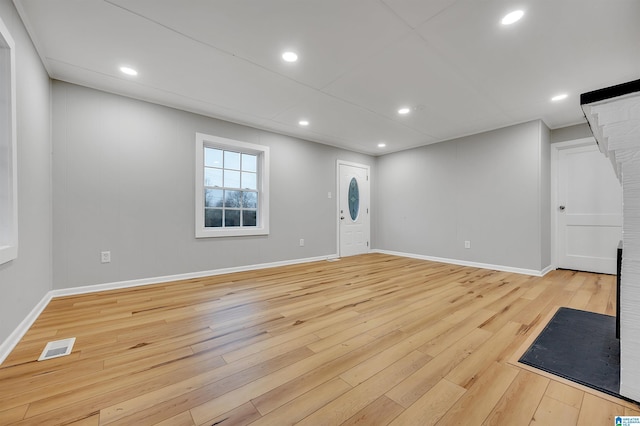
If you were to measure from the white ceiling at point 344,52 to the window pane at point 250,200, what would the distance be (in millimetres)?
1332

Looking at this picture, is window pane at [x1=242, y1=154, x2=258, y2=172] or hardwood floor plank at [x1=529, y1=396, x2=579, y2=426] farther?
window pane at [x1=242, y1=154, x2=258, y2=172]

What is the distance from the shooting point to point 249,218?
14.5ft

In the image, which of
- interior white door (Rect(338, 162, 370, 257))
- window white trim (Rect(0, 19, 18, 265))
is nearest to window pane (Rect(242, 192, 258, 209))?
interior white door (Rect(338, 162, 370, 257))

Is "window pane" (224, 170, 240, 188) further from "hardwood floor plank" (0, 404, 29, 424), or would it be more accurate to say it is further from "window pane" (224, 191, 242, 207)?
"hardwood floor plank" (0, 404, 29, 424)

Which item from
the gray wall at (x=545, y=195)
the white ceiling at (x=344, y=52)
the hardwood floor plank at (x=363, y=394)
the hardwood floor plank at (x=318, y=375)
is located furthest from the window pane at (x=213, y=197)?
the gray wall at (x=545, y=195)

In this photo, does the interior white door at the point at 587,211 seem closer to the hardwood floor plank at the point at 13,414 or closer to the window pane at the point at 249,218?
the window pane at the point at 249,218

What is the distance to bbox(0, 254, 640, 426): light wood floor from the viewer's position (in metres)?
1.17

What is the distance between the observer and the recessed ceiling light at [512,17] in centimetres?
185

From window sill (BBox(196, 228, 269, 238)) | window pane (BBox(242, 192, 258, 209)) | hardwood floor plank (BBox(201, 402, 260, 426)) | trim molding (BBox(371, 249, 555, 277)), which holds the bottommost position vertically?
trim molding (BBox(371, 249, 555, 277))

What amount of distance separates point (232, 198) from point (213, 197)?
31 cm

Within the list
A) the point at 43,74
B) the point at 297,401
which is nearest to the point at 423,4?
the point at 297,401

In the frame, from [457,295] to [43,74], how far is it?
16.1ft

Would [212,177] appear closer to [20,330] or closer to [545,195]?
[20,330]

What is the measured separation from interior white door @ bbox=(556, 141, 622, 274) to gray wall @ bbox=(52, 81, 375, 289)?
16.4ft
